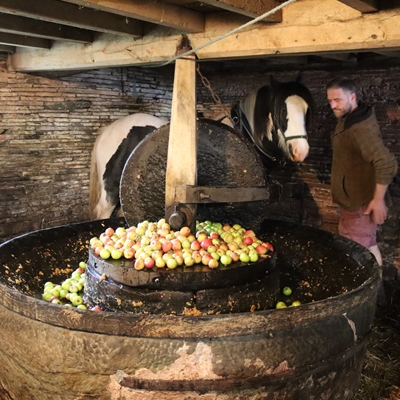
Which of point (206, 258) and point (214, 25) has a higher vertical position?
point (214, 25)

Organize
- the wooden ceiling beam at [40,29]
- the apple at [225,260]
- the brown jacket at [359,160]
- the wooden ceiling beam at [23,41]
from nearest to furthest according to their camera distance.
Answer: the apple at [225,260] < the wooden ceiling beam at [40,29] < the brown jacket at [359,160] < the wooden ceiling beam at [23,41]

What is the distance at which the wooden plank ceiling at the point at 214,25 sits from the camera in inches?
85.0

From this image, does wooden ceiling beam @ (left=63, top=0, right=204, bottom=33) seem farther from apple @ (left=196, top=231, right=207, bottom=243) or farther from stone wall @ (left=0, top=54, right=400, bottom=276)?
stone wall @ (left=0, top=54, right=400, bottom=276)

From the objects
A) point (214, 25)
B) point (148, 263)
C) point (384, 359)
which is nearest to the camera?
point (148, 263)

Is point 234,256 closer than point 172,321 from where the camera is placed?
Answer: No

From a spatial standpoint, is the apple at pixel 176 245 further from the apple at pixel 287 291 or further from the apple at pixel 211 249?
the apple at pixel 287 291

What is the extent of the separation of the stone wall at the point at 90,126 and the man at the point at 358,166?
995mm

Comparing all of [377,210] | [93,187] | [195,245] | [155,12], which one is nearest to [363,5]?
[155,12]

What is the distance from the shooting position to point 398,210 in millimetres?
4324

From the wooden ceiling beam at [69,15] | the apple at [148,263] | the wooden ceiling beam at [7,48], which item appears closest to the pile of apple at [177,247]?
the apple at [148,263]

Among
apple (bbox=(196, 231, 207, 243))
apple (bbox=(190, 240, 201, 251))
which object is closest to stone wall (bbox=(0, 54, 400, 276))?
apple (bbox=(196, 231, 207, 243))

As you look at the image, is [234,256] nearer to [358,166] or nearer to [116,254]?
[116,254]

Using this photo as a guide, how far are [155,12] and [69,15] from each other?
2.19ft

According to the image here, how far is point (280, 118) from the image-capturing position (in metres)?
4.02
